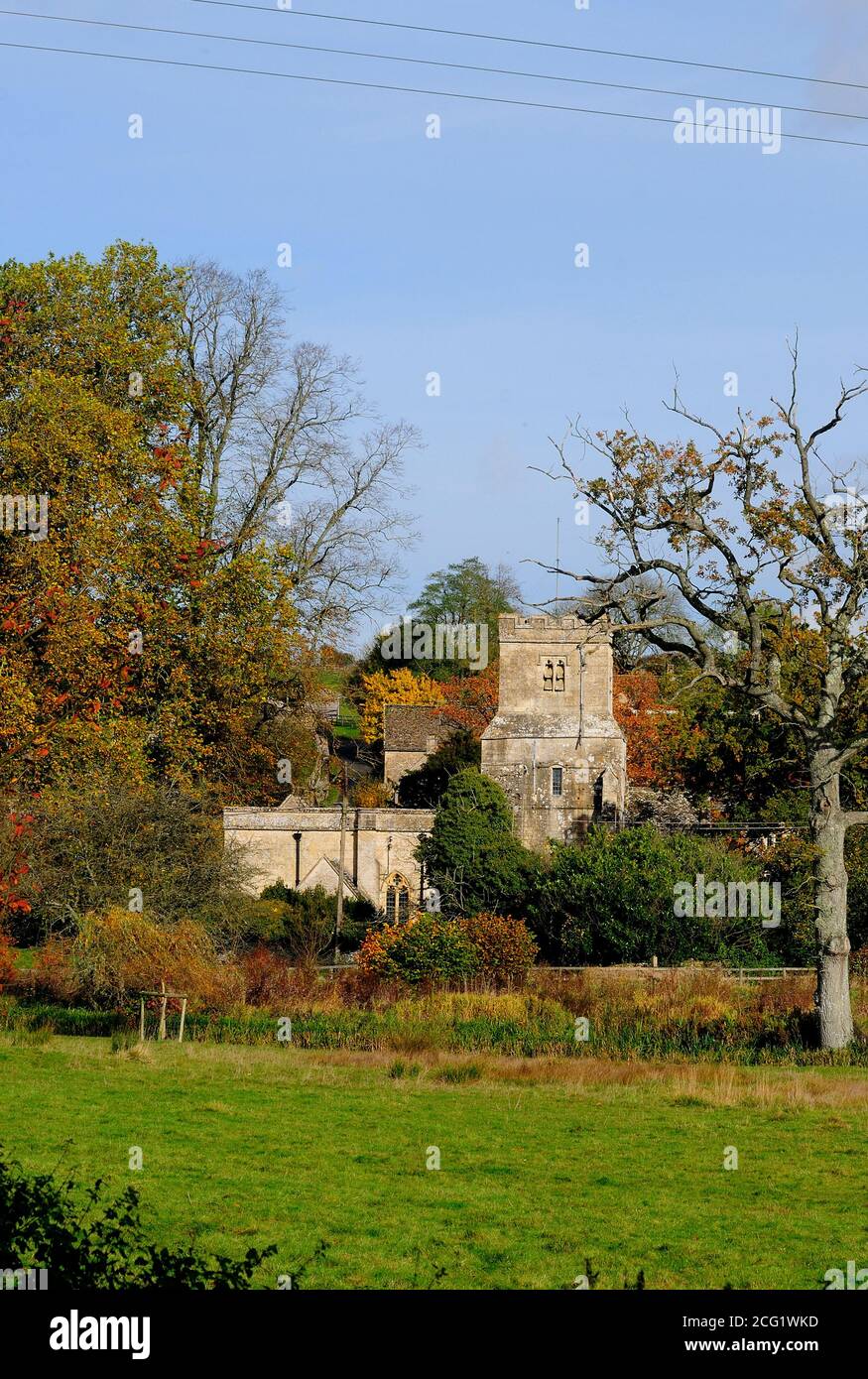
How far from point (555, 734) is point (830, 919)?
91.5 feet

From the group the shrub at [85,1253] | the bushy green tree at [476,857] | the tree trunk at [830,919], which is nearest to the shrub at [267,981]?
the bushy green tree at [476,857]

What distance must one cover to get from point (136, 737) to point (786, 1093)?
23.6 metres

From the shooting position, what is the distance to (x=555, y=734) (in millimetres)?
51969

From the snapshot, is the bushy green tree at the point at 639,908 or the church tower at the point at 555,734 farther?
the church tower at the point at 555,734

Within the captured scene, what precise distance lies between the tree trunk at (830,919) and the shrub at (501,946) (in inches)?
386

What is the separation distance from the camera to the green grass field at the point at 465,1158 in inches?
496

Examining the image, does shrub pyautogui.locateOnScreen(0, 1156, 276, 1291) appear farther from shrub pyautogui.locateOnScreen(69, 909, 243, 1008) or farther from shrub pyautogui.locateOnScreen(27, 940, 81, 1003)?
shrub pyautogui.locateOnScreen(27, 940, 81, 1003)

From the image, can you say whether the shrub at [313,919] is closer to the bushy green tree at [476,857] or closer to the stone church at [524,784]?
the stone church at [524,784]

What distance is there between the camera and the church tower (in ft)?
167

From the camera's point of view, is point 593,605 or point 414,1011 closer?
point 593,605

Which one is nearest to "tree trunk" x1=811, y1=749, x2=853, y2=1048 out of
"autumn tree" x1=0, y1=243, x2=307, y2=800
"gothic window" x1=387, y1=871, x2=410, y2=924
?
"autumn tree" x1=0, y1=243, x2=307, y2=800
